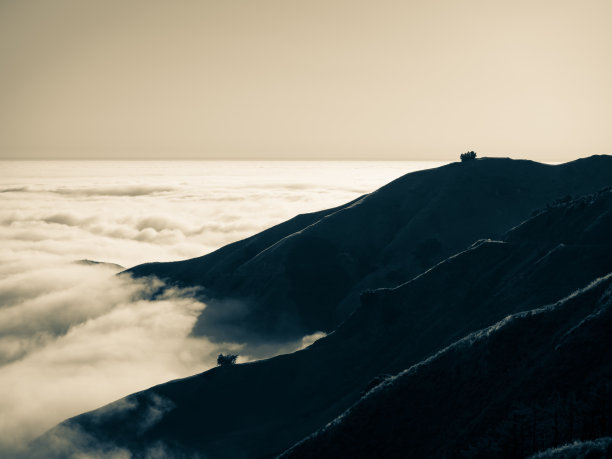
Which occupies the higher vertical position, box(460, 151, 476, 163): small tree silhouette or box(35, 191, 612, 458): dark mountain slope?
box(460, 151, 476, 163): small tree silhouette

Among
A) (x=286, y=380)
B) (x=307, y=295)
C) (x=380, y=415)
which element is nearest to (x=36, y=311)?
(x=307, y=295)

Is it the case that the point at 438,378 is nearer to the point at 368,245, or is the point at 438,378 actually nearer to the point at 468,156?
the point at 368,245

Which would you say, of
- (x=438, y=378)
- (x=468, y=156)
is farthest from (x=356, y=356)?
(x=468, y=156)

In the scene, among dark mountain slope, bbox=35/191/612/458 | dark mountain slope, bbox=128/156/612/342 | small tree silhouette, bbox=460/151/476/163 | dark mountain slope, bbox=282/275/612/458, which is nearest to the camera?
dark mountain slope, bbox=282/275/612/458

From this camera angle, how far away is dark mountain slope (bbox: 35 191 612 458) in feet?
215

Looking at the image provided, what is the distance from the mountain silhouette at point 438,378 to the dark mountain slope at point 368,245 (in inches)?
1371

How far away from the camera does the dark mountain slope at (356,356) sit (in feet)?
215

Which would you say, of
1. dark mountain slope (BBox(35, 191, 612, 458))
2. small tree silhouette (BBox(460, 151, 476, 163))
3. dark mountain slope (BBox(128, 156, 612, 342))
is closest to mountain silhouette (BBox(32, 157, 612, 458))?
dark mountain slope (BBox(35, 191, 612, 458))

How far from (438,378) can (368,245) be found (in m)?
90.8

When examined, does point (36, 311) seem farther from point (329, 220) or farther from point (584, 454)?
point (584, 454)

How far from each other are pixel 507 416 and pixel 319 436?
16.5m

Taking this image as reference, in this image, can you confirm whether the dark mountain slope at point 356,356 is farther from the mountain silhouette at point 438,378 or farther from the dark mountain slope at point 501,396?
the dark mountain slope at point 501,396

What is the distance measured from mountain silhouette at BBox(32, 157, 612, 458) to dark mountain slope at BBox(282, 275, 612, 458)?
104mm

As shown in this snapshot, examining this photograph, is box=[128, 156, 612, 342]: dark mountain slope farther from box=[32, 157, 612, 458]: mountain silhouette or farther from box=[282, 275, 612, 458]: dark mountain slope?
box=[282, 275, 612, 458]: dark mountain slope
